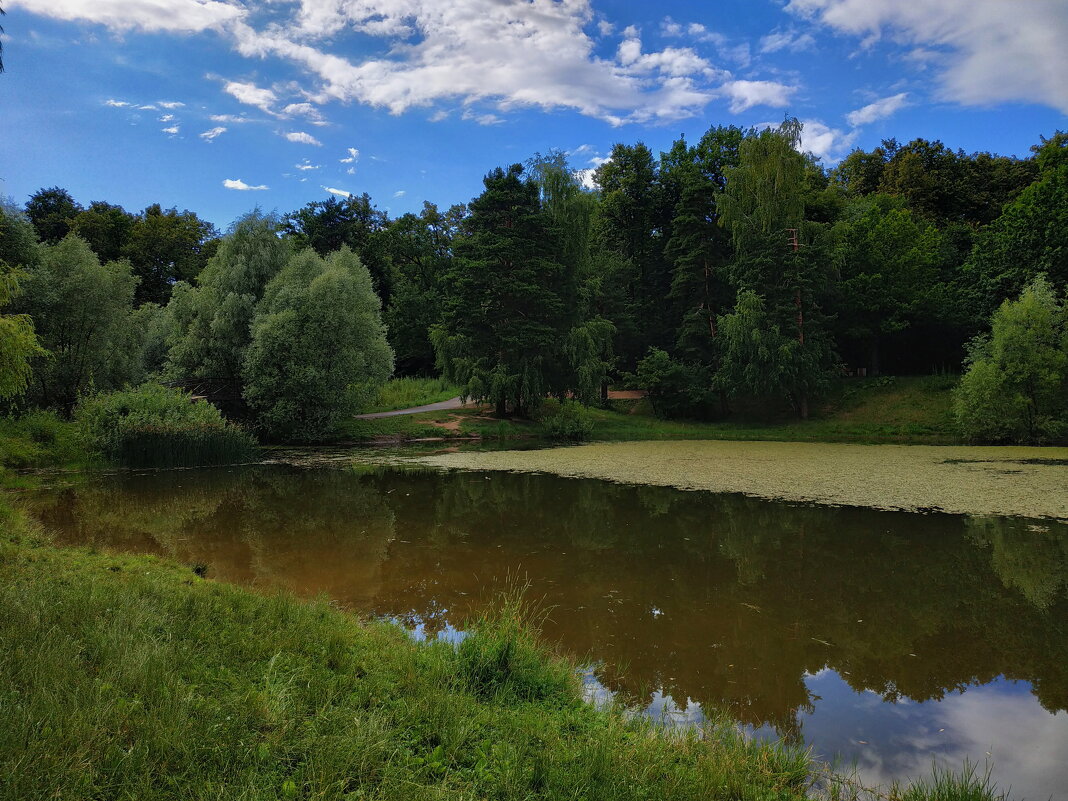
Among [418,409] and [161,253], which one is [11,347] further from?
[161,253]

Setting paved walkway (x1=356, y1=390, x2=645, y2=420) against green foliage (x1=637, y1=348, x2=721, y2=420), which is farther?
green foliage (x1=637, y1=348, x2=721, y2=420)

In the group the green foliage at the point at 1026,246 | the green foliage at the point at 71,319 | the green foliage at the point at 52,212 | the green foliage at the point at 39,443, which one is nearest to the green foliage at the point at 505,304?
the green foliage at the point at 71,319

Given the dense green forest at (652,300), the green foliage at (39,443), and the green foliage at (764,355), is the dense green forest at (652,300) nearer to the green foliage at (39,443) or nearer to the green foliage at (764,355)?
the green foliage at (764,355)

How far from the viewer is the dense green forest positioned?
2186cm

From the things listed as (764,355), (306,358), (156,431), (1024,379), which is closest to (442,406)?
(306,358)

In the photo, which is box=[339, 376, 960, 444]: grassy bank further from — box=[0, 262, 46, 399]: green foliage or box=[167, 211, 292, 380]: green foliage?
box=[0, 262, 46, 399]: green foliage

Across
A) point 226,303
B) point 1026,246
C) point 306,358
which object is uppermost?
point 1026,246

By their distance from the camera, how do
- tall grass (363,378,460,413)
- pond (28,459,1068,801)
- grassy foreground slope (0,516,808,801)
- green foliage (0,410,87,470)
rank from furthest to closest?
tall grass (363,378,460,413), green foliage (0,410,87,470), pond (28,459,1068,801), grassy foreground slope (0,516,808,801)

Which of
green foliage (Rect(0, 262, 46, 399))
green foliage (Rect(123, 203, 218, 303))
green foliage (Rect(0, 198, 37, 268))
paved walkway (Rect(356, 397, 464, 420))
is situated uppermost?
green foliage (Rect(123, 203, 218, 303))

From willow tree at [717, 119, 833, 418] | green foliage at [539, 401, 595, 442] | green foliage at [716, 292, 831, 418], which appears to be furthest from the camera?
willow tree at [717, 119, 833, 418]

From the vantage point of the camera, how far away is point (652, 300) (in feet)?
118

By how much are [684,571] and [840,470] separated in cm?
1045

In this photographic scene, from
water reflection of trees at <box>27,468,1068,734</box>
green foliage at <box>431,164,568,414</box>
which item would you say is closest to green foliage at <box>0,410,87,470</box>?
water reflection of trees at <box>27,468,1068,734</box>

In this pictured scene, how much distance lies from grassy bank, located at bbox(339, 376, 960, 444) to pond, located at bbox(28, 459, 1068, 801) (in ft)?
38.2
